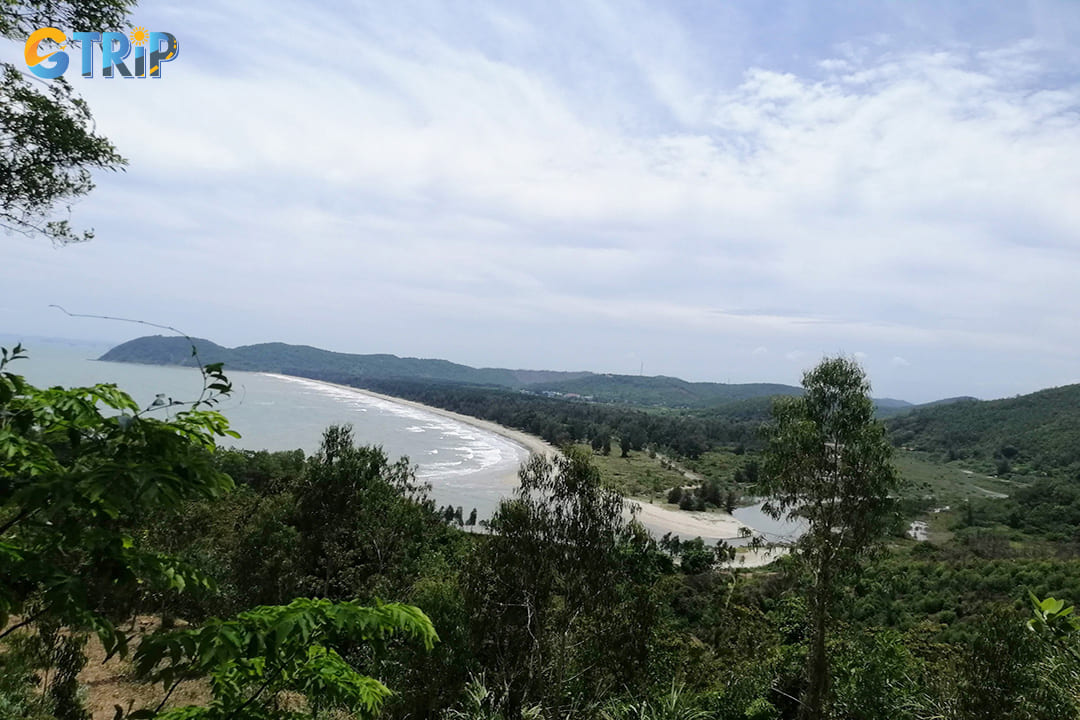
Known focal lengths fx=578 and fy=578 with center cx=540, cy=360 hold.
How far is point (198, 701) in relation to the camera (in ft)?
29.2

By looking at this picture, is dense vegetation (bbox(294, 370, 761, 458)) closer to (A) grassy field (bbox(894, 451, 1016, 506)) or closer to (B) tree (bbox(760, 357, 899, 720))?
(A) grassy field (bbox(894, 451, 1016, 506))

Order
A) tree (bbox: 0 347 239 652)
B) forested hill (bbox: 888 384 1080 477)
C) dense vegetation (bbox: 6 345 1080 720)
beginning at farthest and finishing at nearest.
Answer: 1. forested hill (bbox: 888 384 1080 477)
2. dense vegetation (bbox: 6 345 1080 720)
3. tree (bbox: 0 347 239 652)

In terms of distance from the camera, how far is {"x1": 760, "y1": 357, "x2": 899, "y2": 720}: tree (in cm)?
1019

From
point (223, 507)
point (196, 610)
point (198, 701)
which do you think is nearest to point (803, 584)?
point (198, 701)

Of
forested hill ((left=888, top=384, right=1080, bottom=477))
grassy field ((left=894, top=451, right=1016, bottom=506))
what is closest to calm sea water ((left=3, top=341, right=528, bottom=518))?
grassy field ((left=894, top=451, right=1016, bottom=506))

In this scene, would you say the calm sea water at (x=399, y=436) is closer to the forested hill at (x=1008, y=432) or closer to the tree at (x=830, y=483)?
the tree at (x=830, y=483)

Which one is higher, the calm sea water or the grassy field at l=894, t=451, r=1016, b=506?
the grassy field at l=894, t=451, r=1016, b=506

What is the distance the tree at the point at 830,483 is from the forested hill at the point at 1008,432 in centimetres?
6684

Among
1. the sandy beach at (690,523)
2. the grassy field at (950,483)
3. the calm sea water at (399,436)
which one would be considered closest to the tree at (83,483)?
the calm sea water at (399,436)

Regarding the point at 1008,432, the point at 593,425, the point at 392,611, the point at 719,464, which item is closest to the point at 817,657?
the point at 392,611

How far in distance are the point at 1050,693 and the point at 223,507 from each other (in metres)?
18.6

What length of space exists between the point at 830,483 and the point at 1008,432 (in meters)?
103

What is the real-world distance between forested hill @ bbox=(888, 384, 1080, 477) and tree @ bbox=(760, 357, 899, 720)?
6684 cm

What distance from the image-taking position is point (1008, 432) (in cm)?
8862
